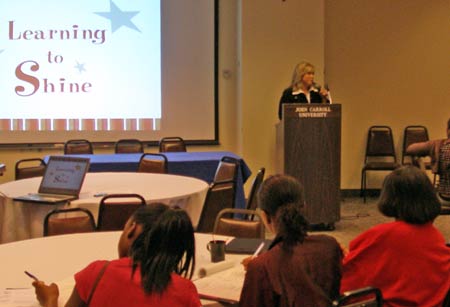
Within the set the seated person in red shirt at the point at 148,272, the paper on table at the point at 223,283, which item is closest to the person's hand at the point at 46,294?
the seated person in red shirt at the point at 148,272

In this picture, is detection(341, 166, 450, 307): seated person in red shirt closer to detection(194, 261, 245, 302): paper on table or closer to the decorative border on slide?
detection(194, 261, 245, 302): paper on table

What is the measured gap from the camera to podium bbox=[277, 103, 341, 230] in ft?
19.0

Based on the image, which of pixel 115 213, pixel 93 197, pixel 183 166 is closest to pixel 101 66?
pixel 183 166

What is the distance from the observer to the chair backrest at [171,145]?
756cm

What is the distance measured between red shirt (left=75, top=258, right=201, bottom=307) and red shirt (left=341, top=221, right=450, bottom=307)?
0.78 m

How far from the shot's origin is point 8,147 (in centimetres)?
793

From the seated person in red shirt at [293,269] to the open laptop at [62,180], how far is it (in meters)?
2.37

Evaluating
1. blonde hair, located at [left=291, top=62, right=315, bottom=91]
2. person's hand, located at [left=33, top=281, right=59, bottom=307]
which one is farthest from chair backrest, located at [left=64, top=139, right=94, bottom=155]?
person's hand, located at [left=33, top=281, right=59, bottom=307]

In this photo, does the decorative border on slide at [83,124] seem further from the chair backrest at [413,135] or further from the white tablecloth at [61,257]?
the white tablecloth at [61,257]

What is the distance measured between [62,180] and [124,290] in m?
2.66

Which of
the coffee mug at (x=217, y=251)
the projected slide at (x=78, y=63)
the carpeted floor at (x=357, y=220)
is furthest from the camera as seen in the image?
the projected slide at (x=78, y=63)

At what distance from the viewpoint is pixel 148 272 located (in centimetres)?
184

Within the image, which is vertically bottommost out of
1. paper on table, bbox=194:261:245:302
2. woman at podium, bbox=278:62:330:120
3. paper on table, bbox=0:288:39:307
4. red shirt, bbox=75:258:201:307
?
paper on table, bbox=0:288:39:307

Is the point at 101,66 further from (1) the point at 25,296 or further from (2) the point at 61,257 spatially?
(1) the point at 25,296
